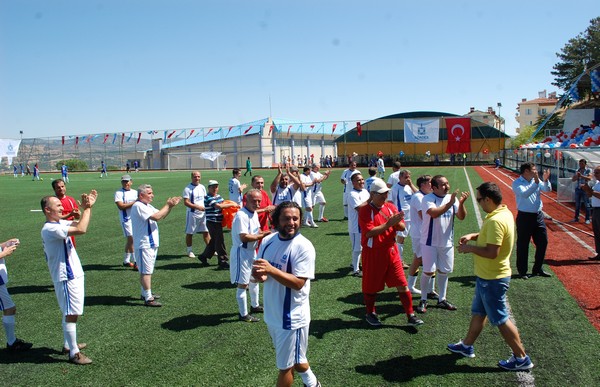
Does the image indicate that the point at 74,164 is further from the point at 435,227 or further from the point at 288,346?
the point at 288,346

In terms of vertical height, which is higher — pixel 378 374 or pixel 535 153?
pixel 535 153

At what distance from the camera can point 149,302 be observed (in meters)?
7.07

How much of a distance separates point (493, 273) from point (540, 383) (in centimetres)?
114

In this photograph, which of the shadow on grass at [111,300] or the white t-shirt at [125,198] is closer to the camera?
Result: the shadow on grass at [111,300]

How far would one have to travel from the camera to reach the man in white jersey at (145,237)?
689 centimetres

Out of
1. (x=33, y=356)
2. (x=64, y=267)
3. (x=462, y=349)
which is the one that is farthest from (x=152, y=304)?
(x=462, y=349)

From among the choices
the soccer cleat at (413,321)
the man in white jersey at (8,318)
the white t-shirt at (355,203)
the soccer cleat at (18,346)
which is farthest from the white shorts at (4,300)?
the white t-shirt at (355,203)

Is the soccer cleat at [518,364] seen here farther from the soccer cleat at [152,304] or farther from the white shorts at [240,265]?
the soccer cleat at [152,304]

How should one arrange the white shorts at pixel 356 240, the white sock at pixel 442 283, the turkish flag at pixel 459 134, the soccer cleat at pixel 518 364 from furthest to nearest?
the turkish flag at pixel 459 134 → the white shorts at pixel 356 240 → the white sock at pixel 442 283 → the soccer cleat at pixel 518 364

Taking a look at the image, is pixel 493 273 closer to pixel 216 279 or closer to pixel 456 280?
pixel 456 280

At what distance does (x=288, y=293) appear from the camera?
12.0 ft

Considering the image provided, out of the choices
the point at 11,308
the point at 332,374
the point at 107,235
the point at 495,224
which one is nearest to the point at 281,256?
the point at 332,374

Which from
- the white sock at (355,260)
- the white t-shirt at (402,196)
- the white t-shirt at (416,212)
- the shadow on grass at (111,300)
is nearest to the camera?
the white t-shirt at (416,212)

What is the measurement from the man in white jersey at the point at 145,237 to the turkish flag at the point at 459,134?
44.5m
